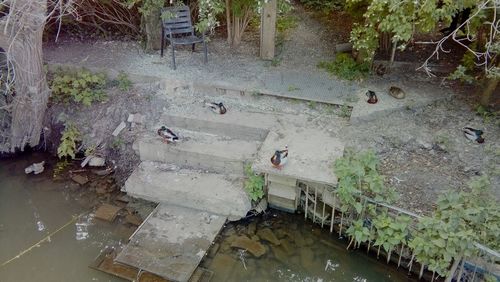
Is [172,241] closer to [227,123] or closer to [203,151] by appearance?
[203,151]

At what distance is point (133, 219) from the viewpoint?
5.40 metres

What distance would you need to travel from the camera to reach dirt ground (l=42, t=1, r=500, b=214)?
510 centimetres

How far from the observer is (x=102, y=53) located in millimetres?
7195

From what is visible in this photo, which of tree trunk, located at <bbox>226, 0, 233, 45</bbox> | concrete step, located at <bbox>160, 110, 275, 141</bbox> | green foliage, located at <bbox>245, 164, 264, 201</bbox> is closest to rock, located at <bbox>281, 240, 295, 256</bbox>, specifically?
green foliage, located at <bbox>245, 164, 264, 201</bbox>

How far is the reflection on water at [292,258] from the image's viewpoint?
4773mm

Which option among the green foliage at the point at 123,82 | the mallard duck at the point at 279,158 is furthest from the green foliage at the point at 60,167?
the mallard duck at the point at 279,158

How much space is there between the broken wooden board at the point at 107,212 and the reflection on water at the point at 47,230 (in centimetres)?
7

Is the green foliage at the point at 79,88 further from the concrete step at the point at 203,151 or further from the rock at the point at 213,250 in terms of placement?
the rock at the point at 213,250

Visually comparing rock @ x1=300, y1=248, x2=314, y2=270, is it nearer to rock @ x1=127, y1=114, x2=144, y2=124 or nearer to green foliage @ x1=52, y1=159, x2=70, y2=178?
rock @ x1=127, y1=114, x2=144, y2=124

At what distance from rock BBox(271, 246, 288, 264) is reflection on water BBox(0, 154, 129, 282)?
1.78 meters

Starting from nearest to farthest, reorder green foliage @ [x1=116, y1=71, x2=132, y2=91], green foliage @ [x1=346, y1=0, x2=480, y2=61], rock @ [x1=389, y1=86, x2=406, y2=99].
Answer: green foliage @ [x1=346, y1=0, x2=480, y2=61] → rock @ [x1=389, y1=86, x2=406, y2=99] → green foliage @ [x1=116, y1=71, x2=132, y2=91]

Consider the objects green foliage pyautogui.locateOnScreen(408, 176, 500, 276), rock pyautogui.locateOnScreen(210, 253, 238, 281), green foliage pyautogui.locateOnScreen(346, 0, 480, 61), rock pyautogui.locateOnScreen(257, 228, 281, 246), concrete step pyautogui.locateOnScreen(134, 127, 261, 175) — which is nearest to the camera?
green foliage pyautogui.locateOnScreen(408, 176, 500, 276)

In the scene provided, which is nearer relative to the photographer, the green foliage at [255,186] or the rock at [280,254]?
the rock at [280,254]

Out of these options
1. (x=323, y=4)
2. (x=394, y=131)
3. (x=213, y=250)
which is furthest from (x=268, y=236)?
(x=323, y=4)
